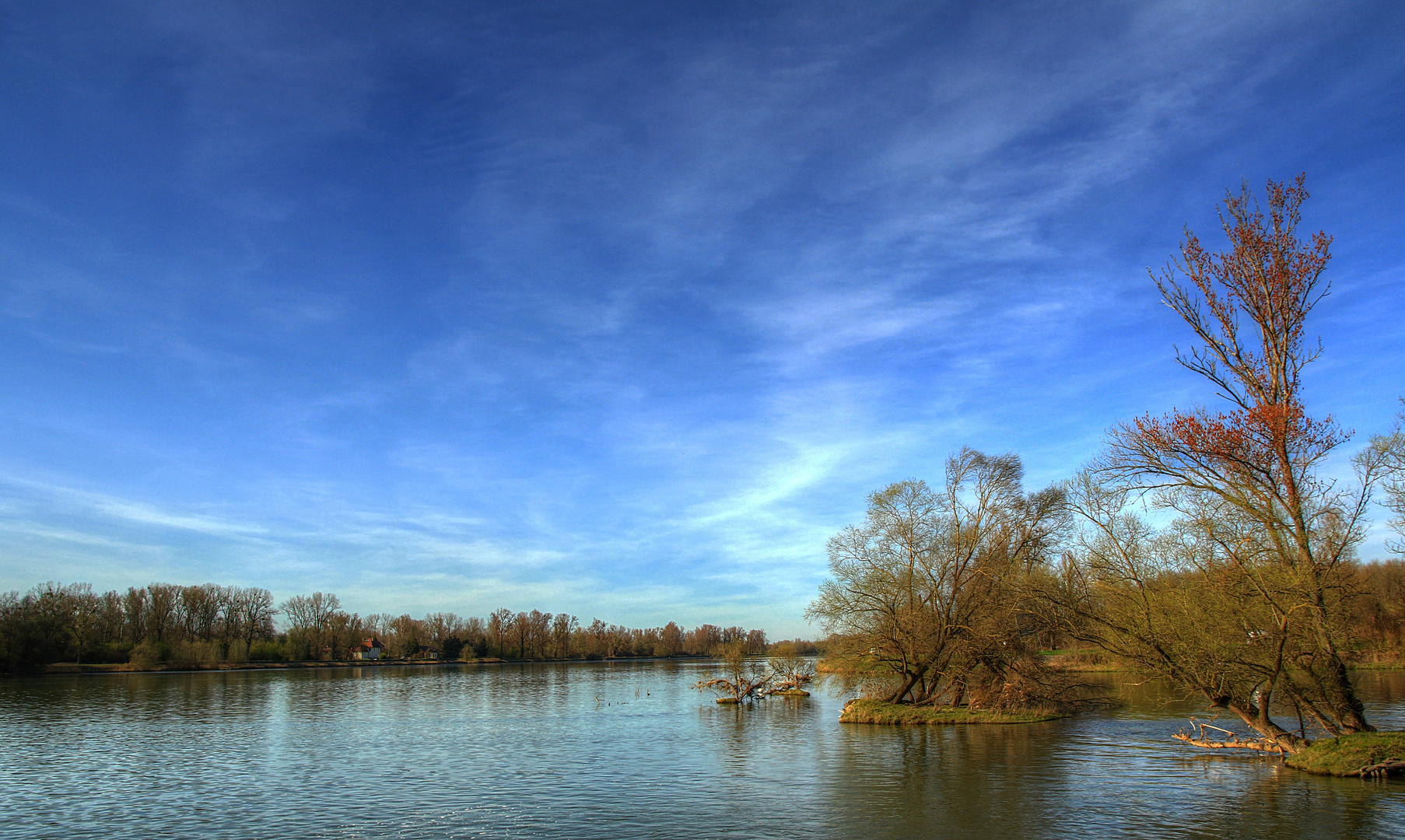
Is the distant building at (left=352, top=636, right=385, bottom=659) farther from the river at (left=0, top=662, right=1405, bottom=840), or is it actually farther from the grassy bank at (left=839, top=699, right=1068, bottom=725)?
the grassy bank at (left=839, top=699, right=1068, bottom=725)

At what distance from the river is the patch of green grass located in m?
0.42

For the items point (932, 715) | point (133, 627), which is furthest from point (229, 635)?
point (932, 715)

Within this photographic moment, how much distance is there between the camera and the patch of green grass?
19984mm

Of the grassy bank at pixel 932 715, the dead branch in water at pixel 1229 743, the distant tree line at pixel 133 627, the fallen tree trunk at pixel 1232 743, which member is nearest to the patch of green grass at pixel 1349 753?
the fallen tree trunk at pixel 1232 743

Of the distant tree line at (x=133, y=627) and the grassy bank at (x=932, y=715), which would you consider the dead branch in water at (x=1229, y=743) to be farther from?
the distant tree line at (x=133, y=627)

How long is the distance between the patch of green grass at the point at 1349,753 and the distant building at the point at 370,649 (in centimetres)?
14359

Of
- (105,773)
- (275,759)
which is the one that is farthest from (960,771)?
(105,773)

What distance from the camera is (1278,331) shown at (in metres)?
22.3

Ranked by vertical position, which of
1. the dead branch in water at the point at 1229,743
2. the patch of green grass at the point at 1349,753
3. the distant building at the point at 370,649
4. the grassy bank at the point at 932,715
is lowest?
the distant building at the point at 370,649

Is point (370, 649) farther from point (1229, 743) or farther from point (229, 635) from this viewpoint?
point (1229, 743)

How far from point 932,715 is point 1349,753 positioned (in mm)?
18561

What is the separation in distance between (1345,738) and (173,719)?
175 feet

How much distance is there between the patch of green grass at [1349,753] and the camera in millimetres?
19984

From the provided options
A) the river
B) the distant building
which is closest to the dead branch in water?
the river
